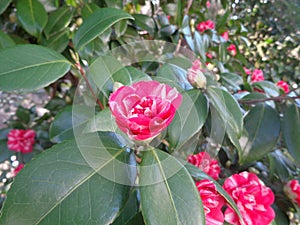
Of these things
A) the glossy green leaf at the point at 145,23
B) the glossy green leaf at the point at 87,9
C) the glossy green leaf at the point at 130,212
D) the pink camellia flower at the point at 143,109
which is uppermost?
the pink camellia flower at the point at 143,109

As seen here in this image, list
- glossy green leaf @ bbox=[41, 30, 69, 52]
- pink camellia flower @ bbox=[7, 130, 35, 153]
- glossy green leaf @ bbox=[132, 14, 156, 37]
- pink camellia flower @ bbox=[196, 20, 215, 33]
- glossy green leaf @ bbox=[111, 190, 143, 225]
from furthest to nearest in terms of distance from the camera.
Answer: pink camellia flower @ bbox=[196, 20, 215, 33] < pink camellia flower @ bbox=[7, 130, 35, 153] < glossy green leaf @ bbox=[132, 14, 156, 37] < glossy green leaf @ bbox=[41, 30, 69, 52] < glossy green leaf @ bbox=[111, 190, 143, 225]

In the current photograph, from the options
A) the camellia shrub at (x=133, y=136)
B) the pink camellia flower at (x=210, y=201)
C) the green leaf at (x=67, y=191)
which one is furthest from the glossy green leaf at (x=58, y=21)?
the pink camellia flower at (x=210, y=201)

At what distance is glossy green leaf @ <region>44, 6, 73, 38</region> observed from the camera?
0.77 m

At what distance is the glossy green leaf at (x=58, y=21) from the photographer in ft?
2.54

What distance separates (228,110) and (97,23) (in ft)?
0.95

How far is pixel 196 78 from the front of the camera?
56cm

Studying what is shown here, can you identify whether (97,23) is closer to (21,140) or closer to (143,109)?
(143,109)

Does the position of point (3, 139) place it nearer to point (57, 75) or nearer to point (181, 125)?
point (57, 75)

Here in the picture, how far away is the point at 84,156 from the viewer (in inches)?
15.6

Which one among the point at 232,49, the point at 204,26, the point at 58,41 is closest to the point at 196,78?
the point at 58,41

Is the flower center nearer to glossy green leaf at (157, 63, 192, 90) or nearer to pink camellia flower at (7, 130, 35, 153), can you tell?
glossy green leaf at (157, 63, 192, 90)

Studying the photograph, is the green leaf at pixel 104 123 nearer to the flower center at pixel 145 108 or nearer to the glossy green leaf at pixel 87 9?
the flower center at pixel 145 108

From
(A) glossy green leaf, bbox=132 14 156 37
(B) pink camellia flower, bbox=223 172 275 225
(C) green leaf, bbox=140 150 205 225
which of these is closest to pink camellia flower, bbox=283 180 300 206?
(B) pink camellia flower, bbox=223 172 275 225

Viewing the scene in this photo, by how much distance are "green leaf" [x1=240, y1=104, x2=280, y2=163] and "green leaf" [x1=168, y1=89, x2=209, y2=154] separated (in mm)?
209
